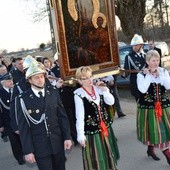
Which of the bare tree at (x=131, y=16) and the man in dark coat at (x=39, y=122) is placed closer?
the man in dark coat at (x=39, y=122)

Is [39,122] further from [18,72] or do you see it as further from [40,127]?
[18,72]

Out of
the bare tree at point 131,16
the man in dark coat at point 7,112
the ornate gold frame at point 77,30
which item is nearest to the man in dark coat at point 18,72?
the man in dark coat at point 7,112

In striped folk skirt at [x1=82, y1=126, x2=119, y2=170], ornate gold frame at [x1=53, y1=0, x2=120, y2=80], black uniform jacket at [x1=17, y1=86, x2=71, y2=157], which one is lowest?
striped folk skirt at [x1=82, y1=126, x2=119, y2=170]

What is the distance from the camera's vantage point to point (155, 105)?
14.7 feet

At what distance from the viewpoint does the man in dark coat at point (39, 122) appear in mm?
3410

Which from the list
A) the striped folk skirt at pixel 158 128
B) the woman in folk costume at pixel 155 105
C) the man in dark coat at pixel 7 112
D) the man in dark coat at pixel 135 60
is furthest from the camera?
the man in dark coat at pixel 135 60

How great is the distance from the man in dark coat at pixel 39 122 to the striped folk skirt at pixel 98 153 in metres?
0.40

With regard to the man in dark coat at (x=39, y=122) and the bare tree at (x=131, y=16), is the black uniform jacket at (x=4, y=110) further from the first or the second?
the bare tree at (x=131, y=16)

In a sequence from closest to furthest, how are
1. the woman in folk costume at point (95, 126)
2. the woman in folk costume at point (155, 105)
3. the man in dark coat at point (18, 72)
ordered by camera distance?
the woman in folk costume at point (95, 126) < the woman in folk costume at point (155, 105) < the man in dark coat at point (18, 72)

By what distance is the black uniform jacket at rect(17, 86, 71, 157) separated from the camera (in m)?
3.42

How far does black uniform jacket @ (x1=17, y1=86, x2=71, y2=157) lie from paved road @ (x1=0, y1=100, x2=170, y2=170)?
1655 millimetres

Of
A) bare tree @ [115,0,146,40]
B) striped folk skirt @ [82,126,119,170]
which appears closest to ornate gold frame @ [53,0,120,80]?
striped folk skirt @ [82,126,119,170]

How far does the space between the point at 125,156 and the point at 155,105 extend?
1.19 metres

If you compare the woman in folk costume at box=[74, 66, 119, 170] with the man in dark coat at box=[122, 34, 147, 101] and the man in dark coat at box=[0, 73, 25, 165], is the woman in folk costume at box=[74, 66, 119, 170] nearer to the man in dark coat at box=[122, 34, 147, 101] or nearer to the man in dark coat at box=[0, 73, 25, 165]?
the man in dark coat at box=[0, 73, 25, 165]
